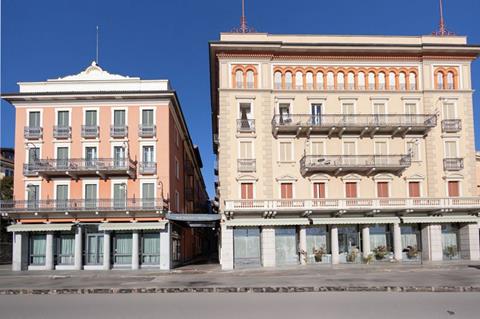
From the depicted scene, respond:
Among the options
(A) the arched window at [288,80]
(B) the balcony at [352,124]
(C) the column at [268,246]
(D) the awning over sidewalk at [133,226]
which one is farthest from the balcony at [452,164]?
(D) the awning over sidewalk at [133,226]

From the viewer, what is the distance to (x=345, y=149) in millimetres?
41062

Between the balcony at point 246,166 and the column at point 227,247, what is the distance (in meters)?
4.83

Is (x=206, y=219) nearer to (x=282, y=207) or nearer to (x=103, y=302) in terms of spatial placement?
(x=282, y=207)

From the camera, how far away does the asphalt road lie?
48.5ft

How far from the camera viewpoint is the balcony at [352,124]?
40.0 m

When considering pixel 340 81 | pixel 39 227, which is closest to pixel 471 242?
pixel 340 81

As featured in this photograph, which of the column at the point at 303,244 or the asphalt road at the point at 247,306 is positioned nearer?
the asphalt road at the point at 247,306

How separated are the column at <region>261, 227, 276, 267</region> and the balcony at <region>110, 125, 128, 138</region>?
14.3m

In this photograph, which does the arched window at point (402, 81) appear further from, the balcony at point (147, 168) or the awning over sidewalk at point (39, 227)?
the awning over sidewalk at point (39, 227)

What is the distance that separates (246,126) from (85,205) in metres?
15.0

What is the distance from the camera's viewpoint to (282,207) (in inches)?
1527

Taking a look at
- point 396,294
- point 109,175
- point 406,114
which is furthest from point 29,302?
point 406,114

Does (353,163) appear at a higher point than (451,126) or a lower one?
lower

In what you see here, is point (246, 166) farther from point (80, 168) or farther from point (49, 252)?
point (49, 252)
